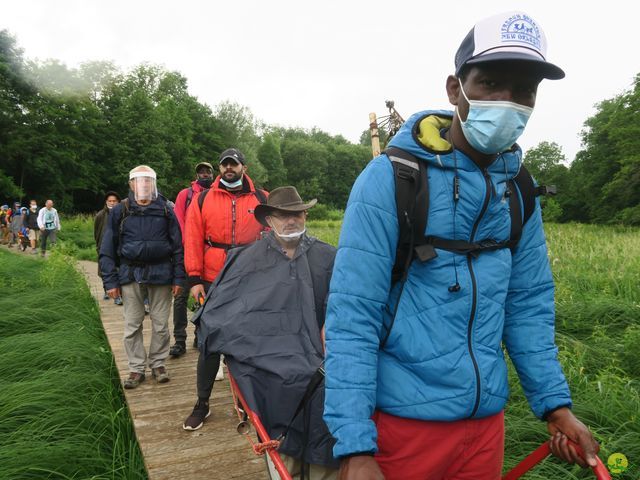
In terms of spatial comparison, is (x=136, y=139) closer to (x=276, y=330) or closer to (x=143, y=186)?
(x=143, y=186)

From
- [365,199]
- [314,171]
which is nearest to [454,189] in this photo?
[365,199]

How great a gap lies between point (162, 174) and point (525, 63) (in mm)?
45759

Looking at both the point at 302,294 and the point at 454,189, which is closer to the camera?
the point at 454,189

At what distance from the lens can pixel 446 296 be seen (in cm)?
132

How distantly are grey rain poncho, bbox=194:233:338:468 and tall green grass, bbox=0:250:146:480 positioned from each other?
133 cm

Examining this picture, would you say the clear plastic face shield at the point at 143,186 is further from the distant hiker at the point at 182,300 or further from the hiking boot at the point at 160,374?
the hiking boot at the point at 160,374

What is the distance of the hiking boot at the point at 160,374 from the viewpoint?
4703 mm

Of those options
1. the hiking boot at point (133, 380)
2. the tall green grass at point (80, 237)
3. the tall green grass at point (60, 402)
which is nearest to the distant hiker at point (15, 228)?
the tall green grass at point (80, 237)

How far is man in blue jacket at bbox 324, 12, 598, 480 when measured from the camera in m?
1.26

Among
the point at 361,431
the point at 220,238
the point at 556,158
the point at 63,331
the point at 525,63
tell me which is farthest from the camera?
the point at 556,158

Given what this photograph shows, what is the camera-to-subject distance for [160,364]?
4.80m

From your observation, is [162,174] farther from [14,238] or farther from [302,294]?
[302,294]

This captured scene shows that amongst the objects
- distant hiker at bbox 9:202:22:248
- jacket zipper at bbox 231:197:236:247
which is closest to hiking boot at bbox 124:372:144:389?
jacket zipper at bbox 231:197:236:247

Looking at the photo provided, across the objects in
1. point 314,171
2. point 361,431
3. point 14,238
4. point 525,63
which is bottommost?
point 14,238
